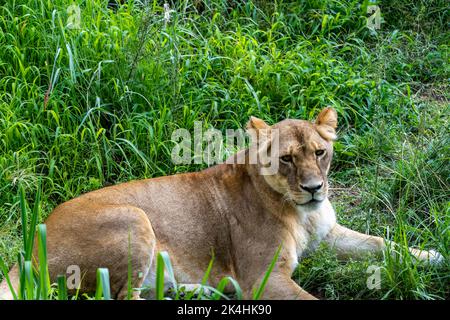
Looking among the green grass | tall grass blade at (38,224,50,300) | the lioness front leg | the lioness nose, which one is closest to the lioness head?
the lioness nose

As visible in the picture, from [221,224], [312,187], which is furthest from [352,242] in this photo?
[221,224]

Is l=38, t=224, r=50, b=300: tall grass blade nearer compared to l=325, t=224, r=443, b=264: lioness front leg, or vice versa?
l=38, t=224, r=50, b=300: tall grass blade

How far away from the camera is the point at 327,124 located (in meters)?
5.45

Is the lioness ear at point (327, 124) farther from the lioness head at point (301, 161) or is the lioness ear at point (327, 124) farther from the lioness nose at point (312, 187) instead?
the lioness nose at point (312, 187)

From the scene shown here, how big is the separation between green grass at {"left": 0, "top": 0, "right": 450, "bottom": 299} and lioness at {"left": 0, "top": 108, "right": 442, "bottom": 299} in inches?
19.9

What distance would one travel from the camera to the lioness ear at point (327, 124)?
5.36 meters

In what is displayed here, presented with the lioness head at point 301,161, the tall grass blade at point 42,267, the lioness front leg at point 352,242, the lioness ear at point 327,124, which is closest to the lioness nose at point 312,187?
the lioness head at point 301,161

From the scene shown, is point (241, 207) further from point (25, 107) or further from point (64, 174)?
point (25, 107)

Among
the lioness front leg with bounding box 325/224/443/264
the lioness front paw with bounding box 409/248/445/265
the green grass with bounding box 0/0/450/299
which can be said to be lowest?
the lioness front leg with bounding box 325/224/443/264

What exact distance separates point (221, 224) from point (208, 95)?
5.58 feet

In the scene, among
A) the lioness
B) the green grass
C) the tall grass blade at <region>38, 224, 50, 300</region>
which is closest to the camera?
the tall grass blade at <region>38, 224, 50, 300</region>

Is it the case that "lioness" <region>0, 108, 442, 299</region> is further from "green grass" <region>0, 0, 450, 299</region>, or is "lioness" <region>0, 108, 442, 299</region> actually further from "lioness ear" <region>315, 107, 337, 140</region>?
"green grass" <region>0, 0, 450, 299</region>

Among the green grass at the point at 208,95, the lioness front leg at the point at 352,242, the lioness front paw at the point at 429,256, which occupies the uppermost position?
the green grass at the point at 208,95

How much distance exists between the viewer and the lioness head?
507 centimetres
